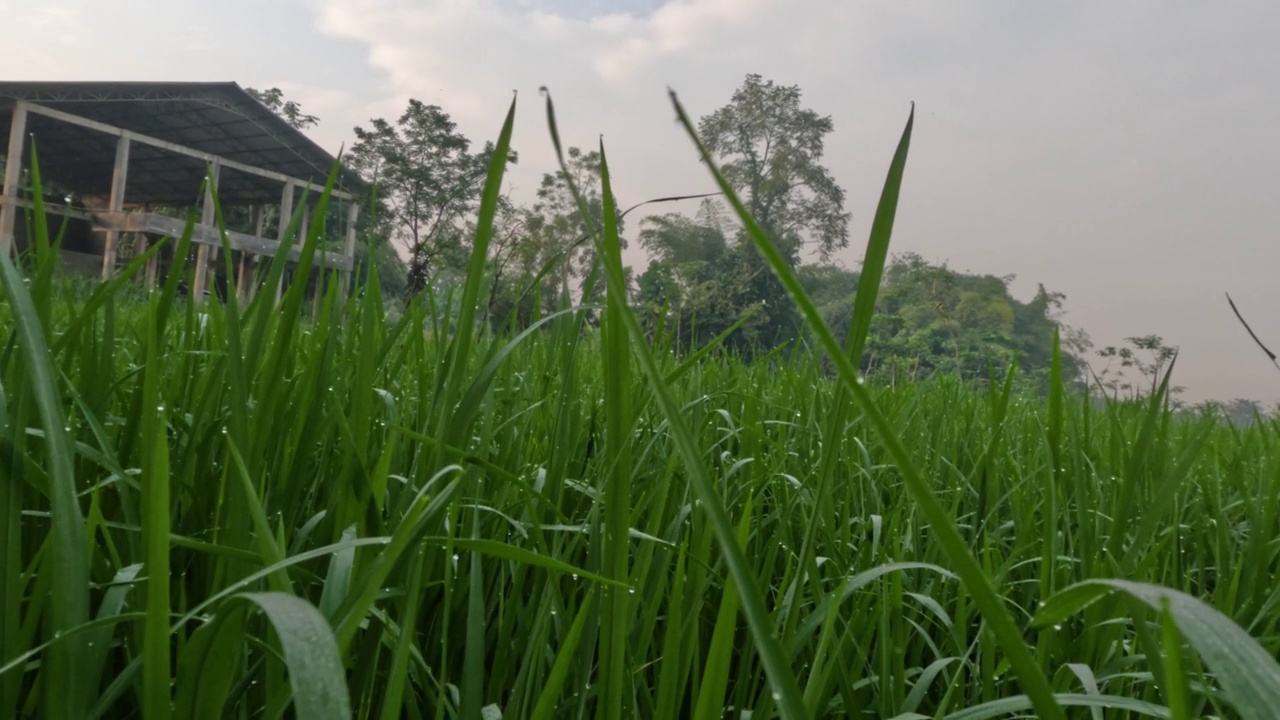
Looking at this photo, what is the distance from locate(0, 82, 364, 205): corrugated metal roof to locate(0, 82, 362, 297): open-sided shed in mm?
20

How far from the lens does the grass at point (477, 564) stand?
22 centimetres

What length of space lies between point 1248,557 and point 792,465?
49cm

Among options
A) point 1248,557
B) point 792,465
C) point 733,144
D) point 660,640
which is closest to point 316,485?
point 660,640

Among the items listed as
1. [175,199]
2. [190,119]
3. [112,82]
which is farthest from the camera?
[175,199]

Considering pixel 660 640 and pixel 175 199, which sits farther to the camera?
pixel 175 199

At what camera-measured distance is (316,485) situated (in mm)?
563

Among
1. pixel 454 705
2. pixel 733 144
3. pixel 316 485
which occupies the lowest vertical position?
pixel 454 705

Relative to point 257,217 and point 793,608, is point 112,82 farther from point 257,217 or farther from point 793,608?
point 793,608

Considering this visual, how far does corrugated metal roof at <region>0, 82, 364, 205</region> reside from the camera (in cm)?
1456

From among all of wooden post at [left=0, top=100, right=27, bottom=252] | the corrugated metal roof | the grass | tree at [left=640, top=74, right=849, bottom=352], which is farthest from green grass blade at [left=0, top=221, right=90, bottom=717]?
the corrugated metal roof

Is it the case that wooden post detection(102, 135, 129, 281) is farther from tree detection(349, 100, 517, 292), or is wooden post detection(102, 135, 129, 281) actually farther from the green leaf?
the green leaf

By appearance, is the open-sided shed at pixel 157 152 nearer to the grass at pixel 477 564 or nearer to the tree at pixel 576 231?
the tree at pixel 576 231

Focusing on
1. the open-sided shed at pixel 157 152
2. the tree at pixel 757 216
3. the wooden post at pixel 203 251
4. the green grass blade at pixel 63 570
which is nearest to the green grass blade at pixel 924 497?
the green grass blade at pixel 63 570

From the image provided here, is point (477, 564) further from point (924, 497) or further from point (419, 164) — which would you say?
point (419, 164)
